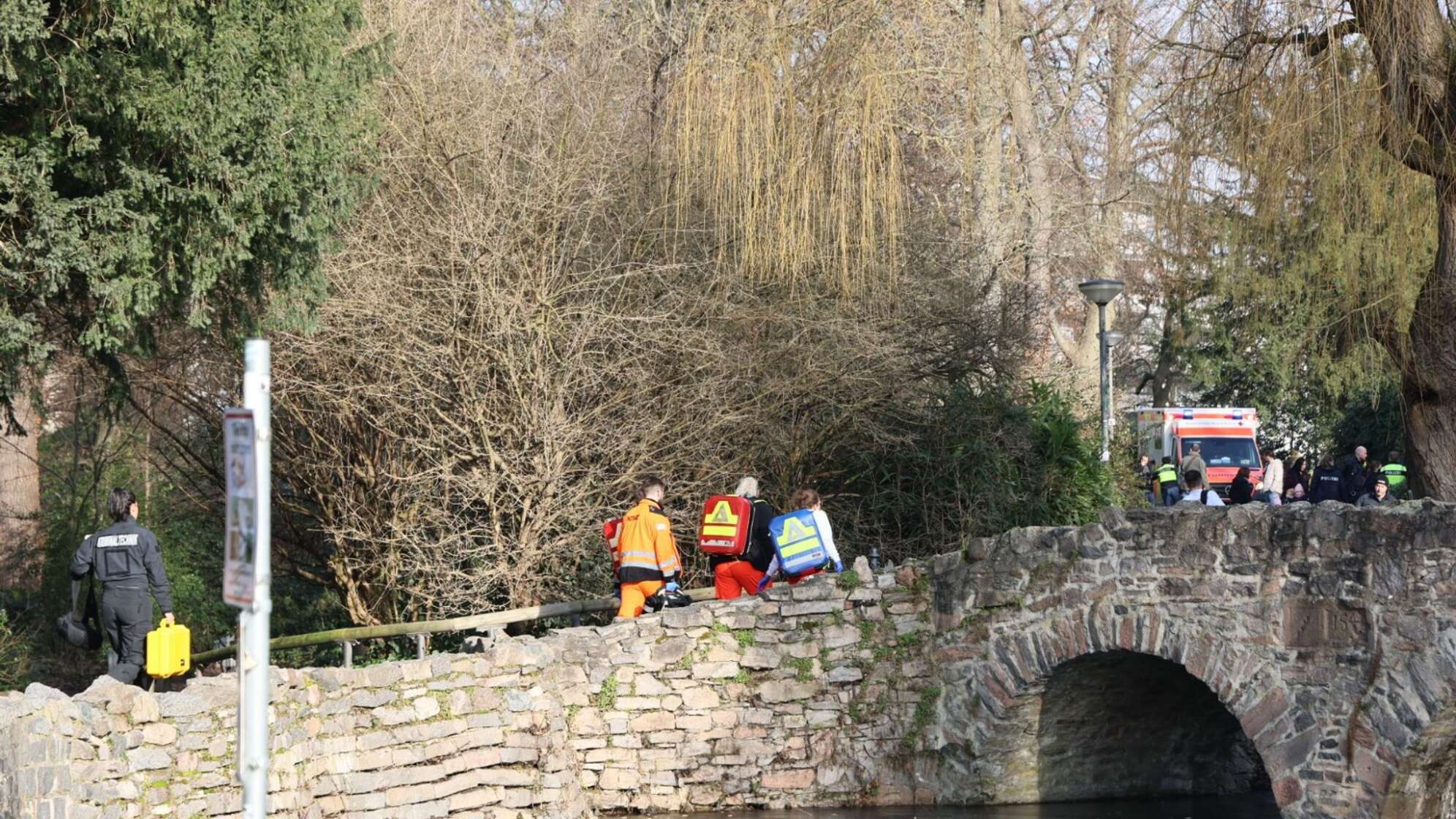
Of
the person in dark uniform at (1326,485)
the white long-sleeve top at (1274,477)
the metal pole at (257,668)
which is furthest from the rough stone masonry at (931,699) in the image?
the white long-sleeve top at (1274,477)

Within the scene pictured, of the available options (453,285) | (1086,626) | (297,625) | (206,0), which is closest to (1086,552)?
(1086,626)

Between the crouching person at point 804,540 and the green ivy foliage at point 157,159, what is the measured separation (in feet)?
12.7

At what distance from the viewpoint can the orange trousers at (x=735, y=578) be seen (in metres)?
13.2

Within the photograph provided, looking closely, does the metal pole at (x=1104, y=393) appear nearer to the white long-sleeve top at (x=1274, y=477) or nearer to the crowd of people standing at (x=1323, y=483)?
the crowd of people standing at (x=1323, y=483)

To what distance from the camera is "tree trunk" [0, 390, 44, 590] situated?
1916 cm

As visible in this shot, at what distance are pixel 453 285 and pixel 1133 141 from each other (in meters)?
9.89

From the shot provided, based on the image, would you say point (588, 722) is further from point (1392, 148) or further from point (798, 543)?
point (1392, 148)

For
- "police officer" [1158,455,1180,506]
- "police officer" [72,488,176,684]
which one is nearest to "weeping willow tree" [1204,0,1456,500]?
"police officer" [1158,455,1180,506]

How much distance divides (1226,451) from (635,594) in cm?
1797

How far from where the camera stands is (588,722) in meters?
12.1

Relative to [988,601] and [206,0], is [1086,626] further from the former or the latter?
[206,0]

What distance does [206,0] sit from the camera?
34.4ft

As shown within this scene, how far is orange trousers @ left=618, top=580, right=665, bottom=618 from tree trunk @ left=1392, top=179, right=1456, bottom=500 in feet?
18.7

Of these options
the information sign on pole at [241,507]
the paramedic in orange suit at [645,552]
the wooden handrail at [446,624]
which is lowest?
the wooden handrail at [446,624]
